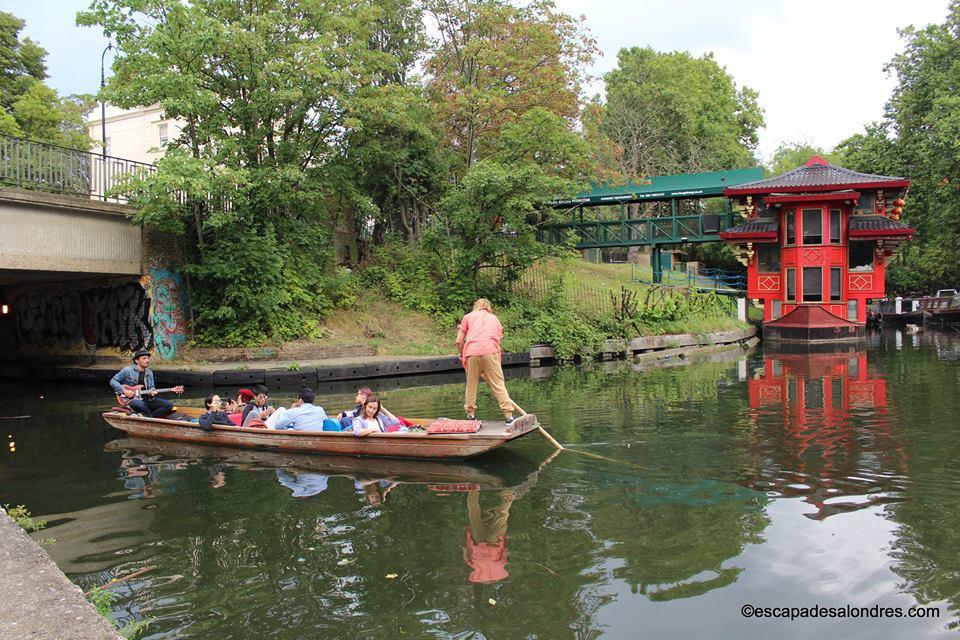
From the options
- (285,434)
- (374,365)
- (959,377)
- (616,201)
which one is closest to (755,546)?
(285,434)

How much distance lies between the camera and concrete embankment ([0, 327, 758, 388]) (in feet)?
66.2

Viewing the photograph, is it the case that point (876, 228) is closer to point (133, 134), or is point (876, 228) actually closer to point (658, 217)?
point (658, 217)

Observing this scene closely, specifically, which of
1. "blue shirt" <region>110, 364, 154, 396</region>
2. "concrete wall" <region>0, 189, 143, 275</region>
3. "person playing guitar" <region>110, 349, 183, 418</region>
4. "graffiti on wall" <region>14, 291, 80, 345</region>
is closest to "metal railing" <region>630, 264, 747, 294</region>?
"concrete wall" <region>0, 189, 143, 275</region>

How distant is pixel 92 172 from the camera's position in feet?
67.4

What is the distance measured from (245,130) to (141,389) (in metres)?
13.3

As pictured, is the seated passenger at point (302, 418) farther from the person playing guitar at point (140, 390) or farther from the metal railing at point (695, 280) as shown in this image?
the metal railing at point (695, 280)

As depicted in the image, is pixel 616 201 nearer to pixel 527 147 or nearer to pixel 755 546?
pixel 527 147

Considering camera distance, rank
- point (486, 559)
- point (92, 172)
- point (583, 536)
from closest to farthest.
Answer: point (486, 559) < point (583, 536) < point (92, 172)

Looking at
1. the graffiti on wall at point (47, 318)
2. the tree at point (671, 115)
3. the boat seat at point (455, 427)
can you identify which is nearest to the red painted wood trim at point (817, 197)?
the tree at point (671, 115)

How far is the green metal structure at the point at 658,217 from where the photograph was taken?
36.9 meters

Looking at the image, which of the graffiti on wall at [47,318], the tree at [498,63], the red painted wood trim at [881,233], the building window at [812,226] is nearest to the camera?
the graffiti on wall at [47,318]

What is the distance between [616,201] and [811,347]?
13.0 m

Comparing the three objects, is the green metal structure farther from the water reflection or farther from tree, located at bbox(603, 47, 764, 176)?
the water reflection

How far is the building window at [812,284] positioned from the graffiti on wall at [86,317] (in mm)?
27759
